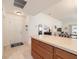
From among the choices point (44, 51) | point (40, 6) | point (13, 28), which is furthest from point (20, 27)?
point (44, 51)

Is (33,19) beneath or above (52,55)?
above

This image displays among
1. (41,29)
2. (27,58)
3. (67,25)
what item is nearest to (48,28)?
(41,29)

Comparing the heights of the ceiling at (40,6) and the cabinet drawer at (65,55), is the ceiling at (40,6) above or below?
above

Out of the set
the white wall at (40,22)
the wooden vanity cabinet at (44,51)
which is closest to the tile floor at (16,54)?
the wooden vanity cabinet at (44,51)

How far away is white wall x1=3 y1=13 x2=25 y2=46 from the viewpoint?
6302 mm

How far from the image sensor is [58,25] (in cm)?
973

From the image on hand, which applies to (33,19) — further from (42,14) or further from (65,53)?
(65,53)

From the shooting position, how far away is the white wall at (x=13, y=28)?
630 cm

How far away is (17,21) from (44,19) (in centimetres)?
271

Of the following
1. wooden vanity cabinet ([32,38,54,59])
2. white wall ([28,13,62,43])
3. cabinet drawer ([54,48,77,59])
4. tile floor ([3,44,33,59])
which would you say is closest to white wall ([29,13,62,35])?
white wall ([28,13,62,43])

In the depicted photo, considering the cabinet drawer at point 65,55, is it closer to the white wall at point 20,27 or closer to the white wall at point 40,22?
the white wall at point 20,27

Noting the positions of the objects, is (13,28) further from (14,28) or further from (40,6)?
(40,6)

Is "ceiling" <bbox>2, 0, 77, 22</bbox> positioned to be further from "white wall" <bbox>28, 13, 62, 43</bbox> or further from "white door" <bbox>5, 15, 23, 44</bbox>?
"white wall" <bbox>28, 13, 62, 43</bbox>

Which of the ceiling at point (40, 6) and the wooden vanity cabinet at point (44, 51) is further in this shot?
the ceiling at point (40, 6)
